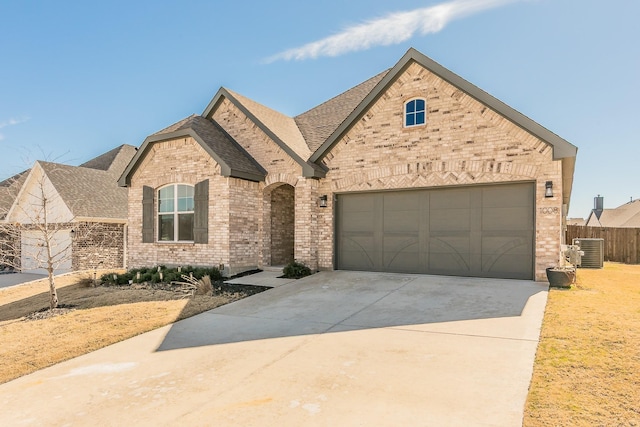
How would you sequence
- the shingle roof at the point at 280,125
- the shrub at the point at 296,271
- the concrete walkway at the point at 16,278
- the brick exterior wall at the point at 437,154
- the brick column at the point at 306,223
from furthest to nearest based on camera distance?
1. the concrete walkway at the point at 16,278
2. the shingle roof at the point at 280,125
3. the brick column at the point at 306,223
4. the shrub at the point at 296,271
5. the brick exterior wall at the point at 437,154

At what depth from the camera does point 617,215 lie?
43.4 metres

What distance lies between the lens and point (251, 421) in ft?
10.8

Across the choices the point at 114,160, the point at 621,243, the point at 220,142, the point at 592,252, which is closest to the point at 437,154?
the point at 220,142

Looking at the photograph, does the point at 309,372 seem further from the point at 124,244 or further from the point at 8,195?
the point at 8,195

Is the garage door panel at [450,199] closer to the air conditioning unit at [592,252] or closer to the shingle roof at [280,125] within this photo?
the shingle roof at [280,125]

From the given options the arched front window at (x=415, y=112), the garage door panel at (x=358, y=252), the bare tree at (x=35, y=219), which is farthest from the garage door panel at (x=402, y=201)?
the bare tree at (x=35, y=219)

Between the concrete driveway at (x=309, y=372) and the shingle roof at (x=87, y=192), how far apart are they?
13.9m

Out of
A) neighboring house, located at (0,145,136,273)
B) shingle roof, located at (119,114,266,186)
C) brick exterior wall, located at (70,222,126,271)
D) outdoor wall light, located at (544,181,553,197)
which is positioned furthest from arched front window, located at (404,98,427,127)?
neighboring house, located at (0,145,136,273)

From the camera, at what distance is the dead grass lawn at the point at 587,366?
126 inches

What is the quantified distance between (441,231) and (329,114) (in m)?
8.05

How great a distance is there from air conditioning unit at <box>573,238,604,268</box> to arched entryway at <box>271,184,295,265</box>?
1161 centimetres

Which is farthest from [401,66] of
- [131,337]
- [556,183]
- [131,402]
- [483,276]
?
[131,402]

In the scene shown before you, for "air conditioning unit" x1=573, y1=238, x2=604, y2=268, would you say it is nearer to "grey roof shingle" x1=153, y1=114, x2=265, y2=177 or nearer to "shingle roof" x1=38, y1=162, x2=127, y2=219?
"grey roof shingle" x1=153, y1=114, x2=265, y2=177

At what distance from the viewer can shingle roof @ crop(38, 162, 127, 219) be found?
17.8 meters
